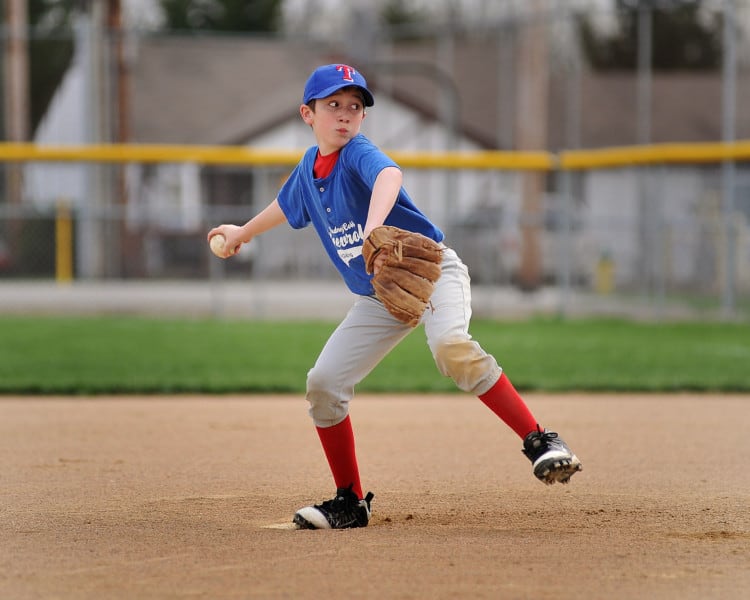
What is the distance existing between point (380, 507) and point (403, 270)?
1119 mm

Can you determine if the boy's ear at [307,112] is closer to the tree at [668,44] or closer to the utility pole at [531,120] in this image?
the utility pole at [531,120]

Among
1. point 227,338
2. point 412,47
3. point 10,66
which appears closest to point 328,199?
point 227,338

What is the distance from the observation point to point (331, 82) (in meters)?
4.00

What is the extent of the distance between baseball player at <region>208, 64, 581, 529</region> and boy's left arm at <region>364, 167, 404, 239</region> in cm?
6

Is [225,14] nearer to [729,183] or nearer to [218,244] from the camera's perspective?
[729,183]

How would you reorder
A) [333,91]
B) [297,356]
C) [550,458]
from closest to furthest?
[550,458], [333,91], [297,356]

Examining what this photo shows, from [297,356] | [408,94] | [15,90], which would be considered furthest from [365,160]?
[408,94]

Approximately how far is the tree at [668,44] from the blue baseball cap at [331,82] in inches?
838

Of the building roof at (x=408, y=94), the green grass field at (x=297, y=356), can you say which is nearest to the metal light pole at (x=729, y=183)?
the green grass field at (x=297, y=356)

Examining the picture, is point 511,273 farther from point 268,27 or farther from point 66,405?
point 268,27

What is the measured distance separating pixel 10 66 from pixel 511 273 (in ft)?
31.3

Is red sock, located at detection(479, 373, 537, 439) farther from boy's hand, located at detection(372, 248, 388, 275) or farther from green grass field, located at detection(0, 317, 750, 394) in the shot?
green grass field, located at detection(0, 317, 750, 394)

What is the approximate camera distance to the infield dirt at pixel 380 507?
3.29m

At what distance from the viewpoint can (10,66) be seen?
19.4 m
